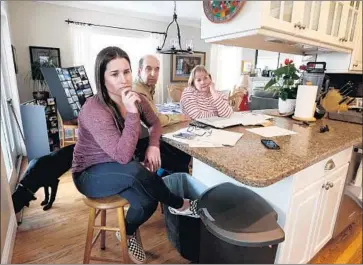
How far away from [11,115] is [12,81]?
1.42ft

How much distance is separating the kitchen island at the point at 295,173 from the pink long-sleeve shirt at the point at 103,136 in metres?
0.23

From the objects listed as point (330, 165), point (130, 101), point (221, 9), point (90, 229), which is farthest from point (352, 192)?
point (90, 229)

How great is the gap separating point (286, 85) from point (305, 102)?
A: 0.74 ft

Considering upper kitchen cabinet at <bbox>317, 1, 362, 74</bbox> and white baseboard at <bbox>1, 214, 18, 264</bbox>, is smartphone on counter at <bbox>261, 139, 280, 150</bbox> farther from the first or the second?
white baseboard at <bbox>1, 214, 18, 264</bbox>

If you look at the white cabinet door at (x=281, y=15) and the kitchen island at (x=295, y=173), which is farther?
the white cabinet door at (x=281, y=15)

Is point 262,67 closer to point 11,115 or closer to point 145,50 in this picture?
point 145,50

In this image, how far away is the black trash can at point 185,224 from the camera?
1.26m

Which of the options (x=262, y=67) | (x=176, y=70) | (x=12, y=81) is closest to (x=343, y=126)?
(x=12, y=81)

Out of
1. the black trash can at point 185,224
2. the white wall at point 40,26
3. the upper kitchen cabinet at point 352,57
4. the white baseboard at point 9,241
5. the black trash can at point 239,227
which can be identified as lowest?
the white baseboard at point 9,241

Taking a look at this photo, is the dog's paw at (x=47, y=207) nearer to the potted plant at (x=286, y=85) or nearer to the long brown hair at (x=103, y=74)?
the long brown hair at (x=103, y=74)

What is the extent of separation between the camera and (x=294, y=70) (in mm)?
1671

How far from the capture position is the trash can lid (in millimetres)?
834

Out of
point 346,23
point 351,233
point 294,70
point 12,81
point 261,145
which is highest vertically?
point 346,23

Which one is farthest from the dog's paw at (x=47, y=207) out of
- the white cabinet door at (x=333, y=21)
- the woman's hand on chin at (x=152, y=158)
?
the white cabinet door at (x=333, y=21)
